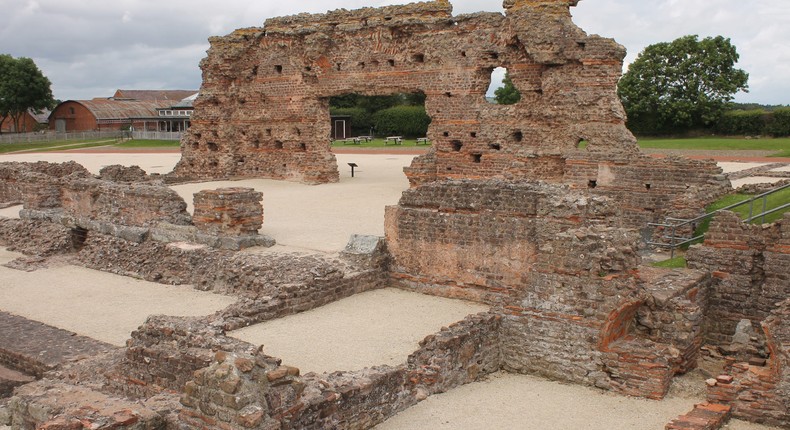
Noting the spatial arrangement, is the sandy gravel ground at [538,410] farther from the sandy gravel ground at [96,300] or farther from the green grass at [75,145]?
the green grass at [75,145]

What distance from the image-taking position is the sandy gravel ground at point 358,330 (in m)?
7.79

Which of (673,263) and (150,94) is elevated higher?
(150,94)

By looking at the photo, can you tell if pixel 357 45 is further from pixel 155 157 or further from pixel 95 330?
pixel 155 157

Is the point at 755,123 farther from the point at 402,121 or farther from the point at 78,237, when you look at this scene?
the point at 78,237

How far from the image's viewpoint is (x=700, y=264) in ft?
33.3

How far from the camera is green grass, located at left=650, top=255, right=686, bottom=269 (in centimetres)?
1101

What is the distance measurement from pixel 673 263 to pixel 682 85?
1142 inches

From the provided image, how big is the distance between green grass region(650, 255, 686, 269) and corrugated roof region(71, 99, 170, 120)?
53.6 metres

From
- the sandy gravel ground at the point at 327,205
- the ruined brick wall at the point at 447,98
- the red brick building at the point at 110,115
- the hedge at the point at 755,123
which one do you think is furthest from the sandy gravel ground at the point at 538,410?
the red brick building at the point at 110,115

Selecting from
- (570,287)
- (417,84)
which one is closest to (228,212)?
(570,287)

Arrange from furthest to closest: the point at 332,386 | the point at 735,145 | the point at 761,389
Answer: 1. the point at 735,145
2. the point at 761,389
3. the point at 332,386

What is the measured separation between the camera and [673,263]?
11.2m

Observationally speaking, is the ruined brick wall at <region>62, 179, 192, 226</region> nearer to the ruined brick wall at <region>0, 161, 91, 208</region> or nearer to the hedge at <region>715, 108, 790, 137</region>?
the ruined brick wall at <region>0, 161, 91, 208</region>

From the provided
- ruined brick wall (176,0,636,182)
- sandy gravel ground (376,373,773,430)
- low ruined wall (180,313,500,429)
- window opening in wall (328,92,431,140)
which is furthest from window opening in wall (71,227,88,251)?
window opening in wall (328,92,431,140)
